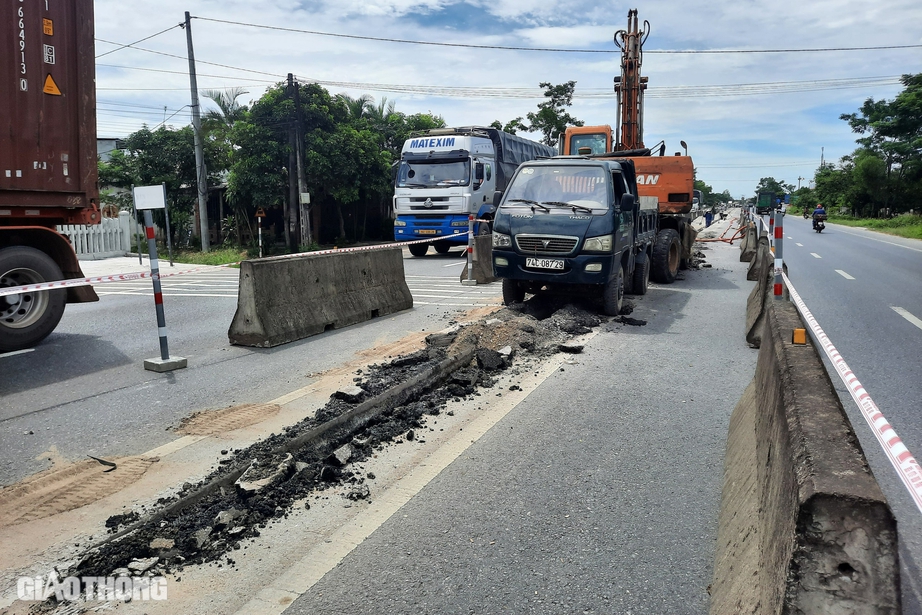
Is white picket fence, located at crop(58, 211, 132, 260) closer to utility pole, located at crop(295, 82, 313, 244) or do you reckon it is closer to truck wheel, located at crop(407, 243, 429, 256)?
utility pole, located at crop(295, 82, 313, 244)

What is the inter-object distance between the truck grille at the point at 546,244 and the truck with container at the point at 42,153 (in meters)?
5.55

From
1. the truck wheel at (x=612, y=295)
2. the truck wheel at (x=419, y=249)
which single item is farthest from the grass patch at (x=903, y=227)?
the truck wheel at (x=612, y=295)

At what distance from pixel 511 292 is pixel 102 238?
58.4ft

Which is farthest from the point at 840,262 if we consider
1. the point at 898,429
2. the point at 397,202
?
the point at 898,429

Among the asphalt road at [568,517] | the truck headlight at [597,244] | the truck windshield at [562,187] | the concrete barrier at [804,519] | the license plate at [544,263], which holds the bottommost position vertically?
the asphalt road at [568,517]

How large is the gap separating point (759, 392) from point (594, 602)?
6.13 feet

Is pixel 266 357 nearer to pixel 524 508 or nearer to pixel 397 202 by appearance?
pixel 524 508

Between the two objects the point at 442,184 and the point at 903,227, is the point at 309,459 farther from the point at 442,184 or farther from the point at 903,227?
the point at 903,227

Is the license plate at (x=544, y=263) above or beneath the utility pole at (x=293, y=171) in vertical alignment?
beneath

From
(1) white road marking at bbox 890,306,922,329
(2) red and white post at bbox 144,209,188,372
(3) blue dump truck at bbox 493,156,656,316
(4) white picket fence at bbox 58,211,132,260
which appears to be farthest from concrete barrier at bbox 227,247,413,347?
(4) white picket fence at bbox 58,211,132,260

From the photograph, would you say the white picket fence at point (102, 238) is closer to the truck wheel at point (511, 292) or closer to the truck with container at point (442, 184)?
the truck with container at point (442, 184)

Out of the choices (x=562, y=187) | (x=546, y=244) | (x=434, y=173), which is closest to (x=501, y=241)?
(x=546, y=244)

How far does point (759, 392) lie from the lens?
13.2 ft

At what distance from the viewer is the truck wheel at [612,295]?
9141mm
